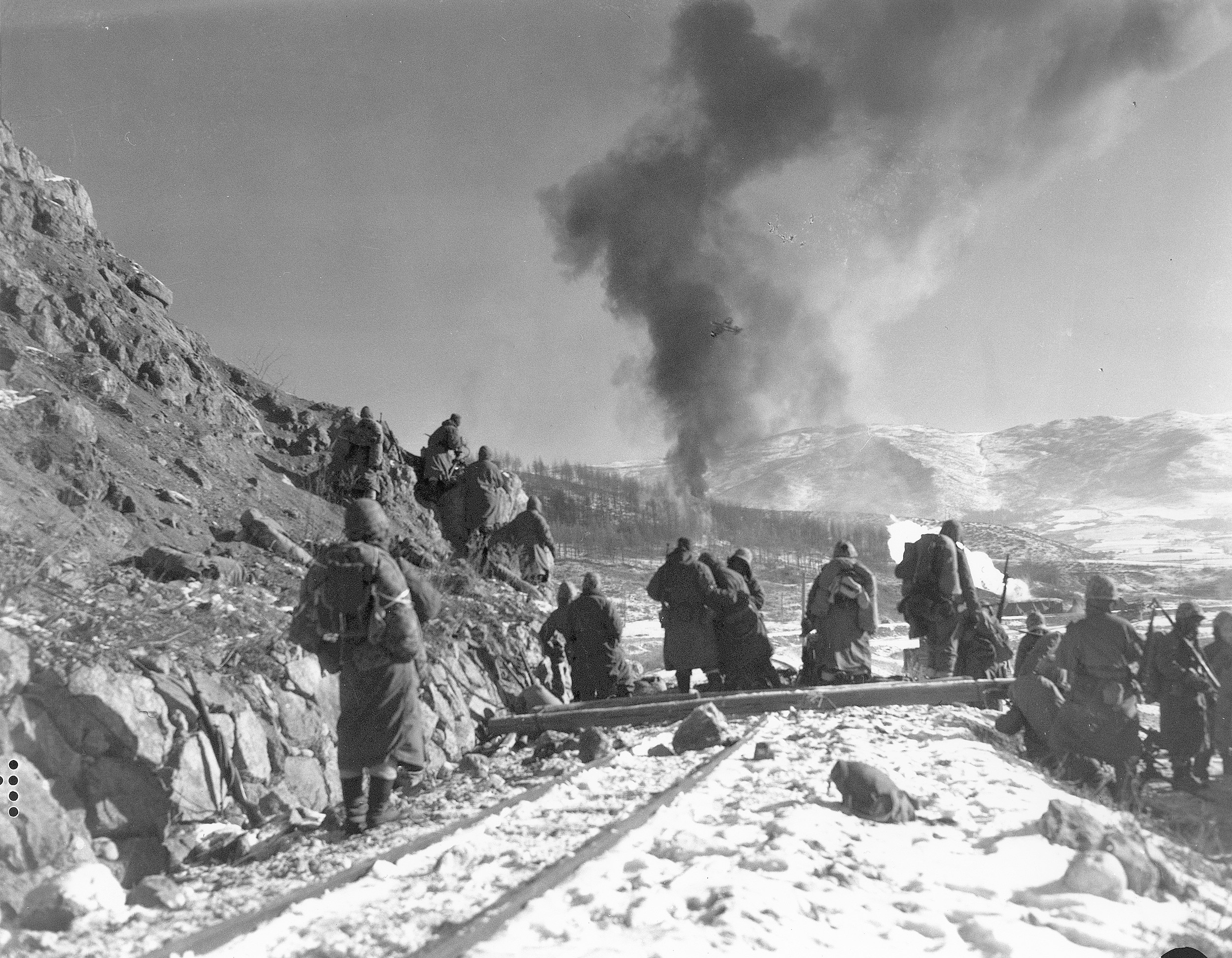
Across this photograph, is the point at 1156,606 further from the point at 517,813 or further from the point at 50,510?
the point at 50,510

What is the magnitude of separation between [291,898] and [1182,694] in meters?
6.82

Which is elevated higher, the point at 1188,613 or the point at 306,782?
the point at 1188,613

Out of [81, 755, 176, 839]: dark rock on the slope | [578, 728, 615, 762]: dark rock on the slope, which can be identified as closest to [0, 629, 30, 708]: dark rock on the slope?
[81, 755, 176, 839]: dark rock on the slope

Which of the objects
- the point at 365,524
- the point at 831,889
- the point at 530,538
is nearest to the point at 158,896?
the point at 365,524

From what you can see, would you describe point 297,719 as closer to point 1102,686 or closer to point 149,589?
point 149,589

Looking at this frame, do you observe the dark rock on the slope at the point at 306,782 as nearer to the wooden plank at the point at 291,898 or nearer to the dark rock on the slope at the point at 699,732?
the wooden plank at the point at 291,898

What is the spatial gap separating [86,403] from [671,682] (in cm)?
802

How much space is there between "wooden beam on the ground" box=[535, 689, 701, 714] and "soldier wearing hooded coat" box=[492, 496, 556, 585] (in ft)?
15.6

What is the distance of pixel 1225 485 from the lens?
12875 cm

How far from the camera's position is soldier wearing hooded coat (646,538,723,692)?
9.96 m

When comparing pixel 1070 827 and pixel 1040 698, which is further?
pixel 1040 698

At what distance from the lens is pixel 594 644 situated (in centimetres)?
977

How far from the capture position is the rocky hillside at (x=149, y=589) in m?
4.41

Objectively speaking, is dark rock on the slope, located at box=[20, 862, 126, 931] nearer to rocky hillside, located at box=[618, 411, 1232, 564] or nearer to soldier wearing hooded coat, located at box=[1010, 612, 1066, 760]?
soldier wearing hooded coat, located at box=[1010, 612, 1066, 760]
